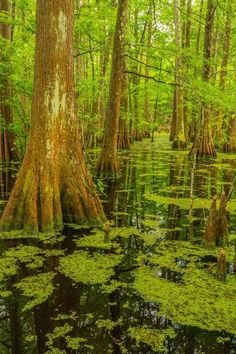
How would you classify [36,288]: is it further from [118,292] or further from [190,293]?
[190,293]

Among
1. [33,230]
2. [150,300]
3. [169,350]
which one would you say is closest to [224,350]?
[169,350]

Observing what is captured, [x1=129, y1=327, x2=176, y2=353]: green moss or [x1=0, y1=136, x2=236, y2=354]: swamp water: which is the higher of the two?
[x1=0, y1=136, x2=236, y2=354]: swamp water

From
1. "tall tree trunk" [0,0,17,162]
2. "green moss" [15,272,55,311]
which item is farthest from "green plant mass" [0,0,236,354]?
"tall tree trunk" [0,0,17,162]

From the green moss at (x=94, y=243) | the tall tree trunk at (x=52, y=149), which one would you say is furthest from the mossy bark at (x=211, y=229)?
the tall tree trunk at (x=52, y=149)

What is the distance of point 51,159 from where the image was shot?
5.29 meters

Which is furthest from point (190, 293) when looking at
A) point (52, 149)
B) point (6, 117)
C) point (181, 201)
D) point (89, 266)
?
point (6, 117)

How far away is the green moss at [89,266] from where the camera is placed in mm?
3913

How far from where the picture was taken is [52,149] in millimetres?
5316

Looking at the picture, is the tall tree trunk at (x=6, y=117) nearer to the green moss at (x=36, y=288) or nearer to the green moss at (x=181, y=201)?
the green moss at (x=181, y=201)

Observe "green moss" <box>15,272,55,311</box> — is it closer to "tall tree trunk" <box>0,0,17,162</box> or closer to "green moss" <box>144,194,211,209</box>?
"green moss" <box>144,194,211,209</box>

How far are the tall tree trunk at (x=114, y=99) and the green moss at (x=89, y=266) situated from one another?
18.6 feet

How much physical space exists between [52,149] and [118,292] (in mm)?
2347

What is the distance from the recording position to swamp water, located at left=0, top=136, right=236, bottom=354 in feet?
9.55

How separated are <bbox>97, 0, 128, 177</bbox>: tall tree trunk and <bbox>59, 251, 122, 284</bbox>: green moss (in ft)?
18.6
